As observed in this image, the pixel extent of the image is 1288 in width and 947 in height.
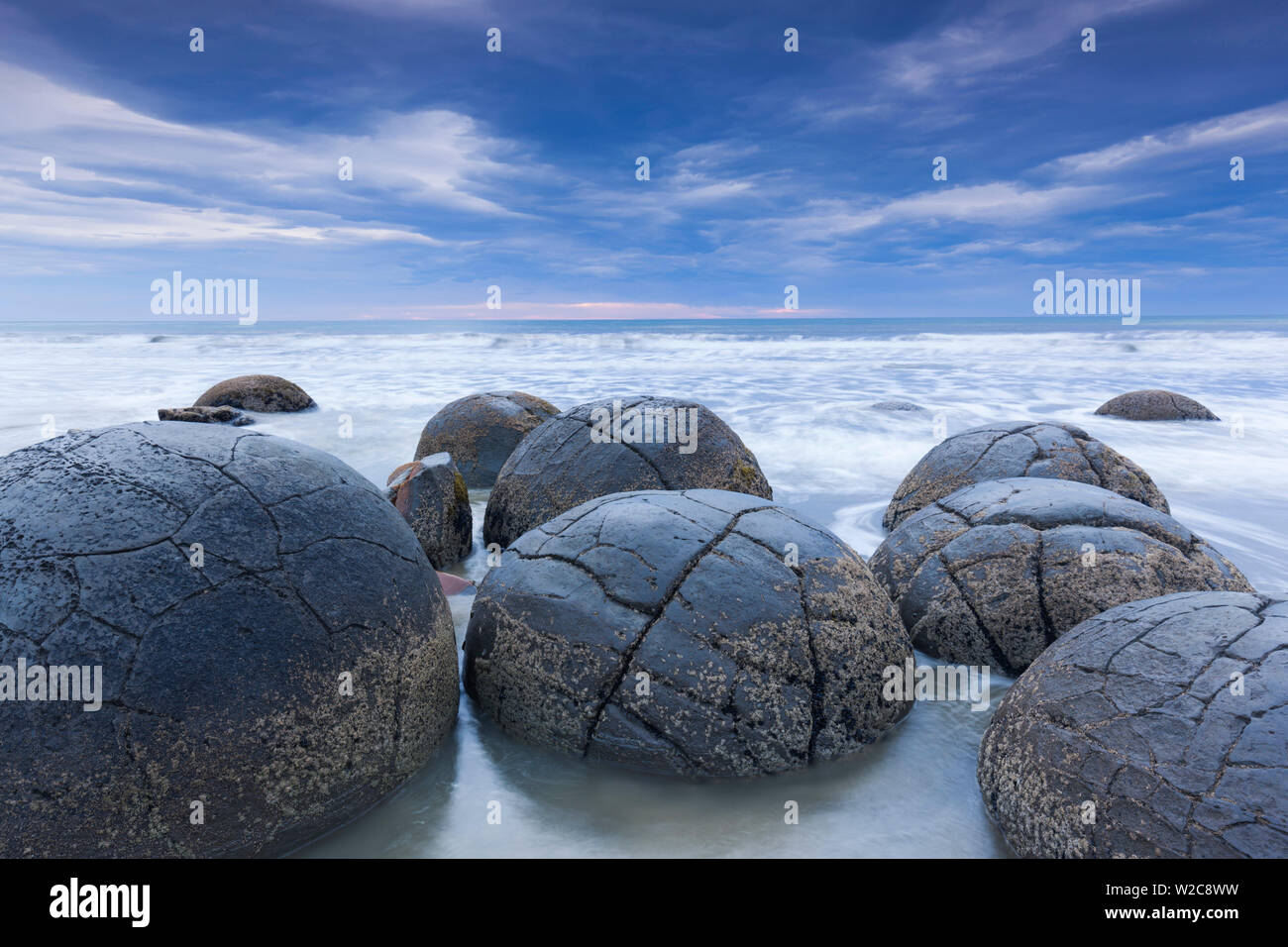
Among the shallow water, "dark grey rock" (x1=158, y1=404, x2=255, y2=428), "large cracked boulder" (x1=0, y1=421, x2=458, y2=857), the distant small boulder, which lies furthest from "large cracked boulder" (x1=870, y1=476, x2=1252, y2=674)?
the distant small boulder

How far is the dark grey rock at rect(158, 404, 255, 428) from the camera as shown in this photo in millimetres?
11126

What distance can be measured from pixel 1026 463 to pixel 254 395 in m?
13.6

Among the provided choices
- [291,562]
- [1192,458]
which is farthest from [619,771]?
[1192,458]

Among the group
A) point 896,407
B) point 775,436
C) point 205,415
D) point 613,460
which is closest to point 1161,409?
point 896,407

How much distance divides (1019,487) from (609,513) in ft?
8.74

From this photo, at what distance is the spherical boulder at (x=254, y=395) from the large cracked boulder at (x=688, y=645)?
42.5 feet

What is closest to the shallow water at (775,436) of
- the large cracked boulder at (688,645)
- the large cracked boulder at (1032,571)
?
the large cracked boulder at (688,645)

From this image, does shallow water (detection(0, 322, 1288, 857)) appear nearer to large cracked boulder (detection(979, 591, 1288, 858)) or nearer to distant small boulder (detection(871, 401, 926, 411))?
large cracked boulder (detection(979, 591, 1288, 858))

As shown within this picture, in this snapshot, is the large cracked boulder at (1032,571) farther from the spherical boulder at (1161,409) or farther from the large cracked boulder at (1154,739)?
the spherical boulder at (1161,409)

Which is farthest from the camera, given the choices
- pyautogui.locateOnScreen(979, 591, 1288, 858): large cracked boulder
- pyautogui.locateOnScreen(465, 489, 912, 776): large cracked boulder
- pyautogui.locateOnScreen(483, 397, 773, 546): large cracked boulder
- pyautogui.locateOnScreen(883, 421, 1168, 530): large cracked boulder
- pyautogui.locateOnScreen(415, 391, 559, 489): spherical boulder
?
pyautogui.locateOnScreen(415, 391, 559, 489): spherical boulder

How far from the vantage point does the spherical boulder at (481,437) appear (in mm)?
8539

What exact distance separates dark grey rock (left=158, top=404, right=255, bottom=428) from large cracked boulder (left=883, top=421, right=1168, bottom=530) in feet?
29.2
